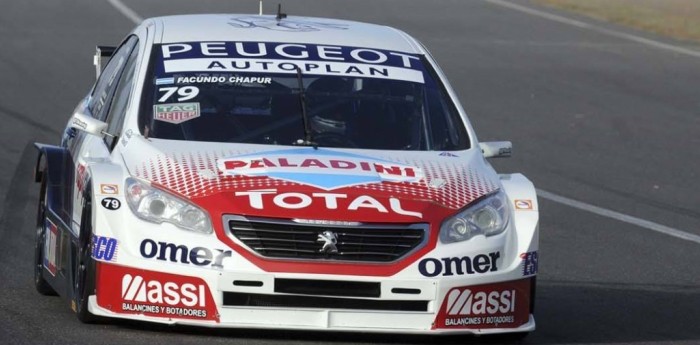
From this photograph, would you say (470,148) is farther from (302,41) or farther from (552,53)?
(552,53)

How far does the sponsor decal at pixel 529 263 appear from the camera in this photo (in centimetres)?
701

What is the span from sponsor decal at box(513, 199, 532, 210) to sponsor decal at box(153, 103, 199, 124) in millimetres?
Answer: 1519

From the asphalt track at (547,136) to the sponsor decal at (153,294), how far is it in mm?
175

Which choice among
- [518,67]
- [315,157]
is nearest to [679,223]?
[315,157]

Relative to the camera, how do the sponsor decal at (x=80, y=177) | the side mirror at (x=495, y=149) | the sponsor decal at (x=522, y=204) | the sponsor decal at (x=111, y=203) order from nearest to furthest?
the sponsor decal at (x=111, y=203), the sponsor decal at (x=522, y=204), the sponsor decal at (x=80, y=177), the side mirror at (x=495, y=149)

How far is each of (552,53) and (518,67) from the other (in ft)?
5.90

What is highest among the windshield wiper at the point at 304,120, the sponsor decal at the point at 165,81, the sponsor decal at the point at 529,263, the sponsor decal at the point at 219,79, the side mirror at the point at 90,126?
the sponsor decal at the point at 219,79

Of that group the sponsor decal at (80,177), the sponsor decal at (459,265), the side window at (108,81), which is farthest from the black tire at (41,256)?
the sponsor decal at (459,265)

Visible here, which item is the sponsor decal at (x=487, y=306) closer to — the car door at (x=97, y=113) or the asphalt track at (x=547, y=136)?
the asphalt track at (x=547, y=136)

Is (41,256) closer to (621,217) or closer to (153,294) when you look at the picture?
(153,294)

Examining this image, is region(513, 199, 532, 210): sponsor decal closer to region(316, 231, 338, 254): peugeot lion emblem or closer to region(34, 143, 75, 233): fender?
region(316, 231, 338, 254): peugeot lion emblem

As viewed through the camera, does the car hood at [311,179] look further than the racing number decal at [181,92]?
No

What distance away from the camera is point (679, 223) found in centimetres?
1186

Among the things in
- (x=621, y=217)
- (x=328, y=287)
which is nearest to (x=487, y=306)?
(x=328, y=287)
